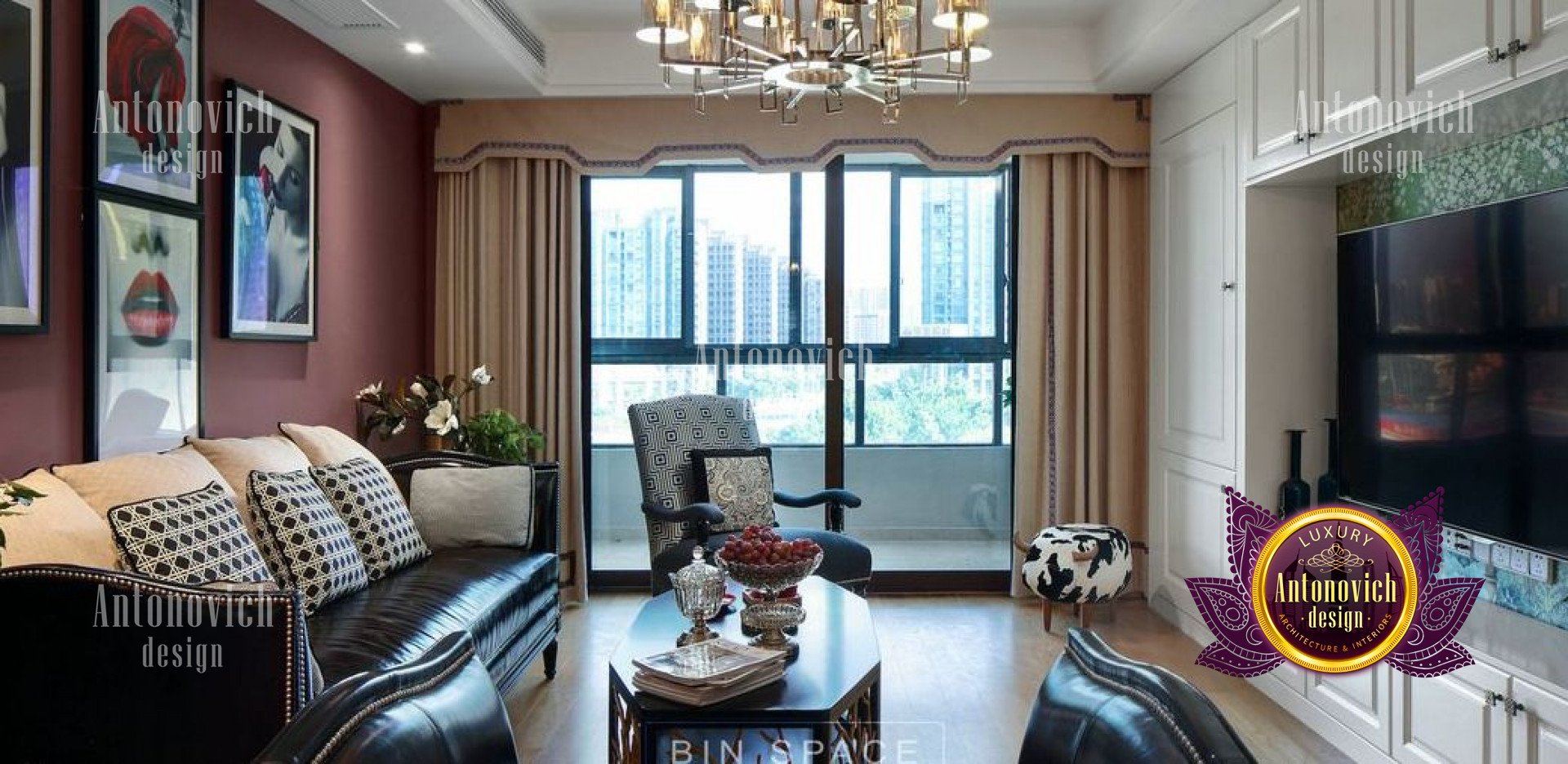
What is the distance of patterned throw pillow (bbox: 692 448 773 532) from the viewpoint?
4211 millimetres

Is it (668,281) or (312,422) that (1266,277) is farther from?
(312,422)

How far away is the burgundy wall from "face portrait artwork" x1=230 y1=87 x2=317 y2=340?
0.22 ft

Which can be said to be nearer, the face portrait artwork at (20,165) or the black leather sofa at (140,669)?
the black leather sofa at (140,669)

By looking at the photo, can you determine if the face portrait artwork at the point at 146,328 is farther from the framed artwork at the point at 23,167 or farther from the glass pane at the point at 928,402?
the glass pane at the point at 928,402

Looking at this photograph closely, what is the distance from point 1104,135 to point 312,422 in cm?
368

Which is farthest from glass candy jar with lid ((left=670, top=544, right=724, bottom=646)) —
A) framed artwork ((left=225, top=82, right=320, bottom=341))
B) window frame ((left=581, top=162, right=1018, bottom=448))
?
window frame ((left=581, top=162, right=1018, bottom=448))

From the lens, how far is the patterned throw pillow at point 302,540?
264 cm

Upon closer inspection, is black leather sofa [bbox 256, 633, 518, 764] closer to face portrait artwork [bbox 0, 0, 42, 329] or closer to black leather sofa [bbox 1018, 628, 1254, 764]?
black leather sofa [bbox 1018, 628, 1254, 764]

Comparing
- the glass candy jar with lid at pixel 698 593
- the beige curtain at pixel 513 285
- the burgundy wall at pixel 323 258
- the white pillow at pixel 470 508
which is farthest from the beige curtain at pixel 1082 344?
the burgundy wall at pixel 323 258

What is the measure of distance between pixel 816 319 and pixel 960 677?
2.01 metres

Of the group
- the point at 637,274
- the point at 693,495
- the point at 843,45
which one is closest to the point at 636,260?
the point at 637,274

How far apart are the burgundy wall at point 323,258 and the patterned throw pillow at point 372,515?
46 centimetres

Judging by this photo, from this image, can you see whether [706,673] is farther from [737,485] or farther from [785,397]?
[785,397]

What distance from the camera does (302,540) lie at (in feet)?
8.79
